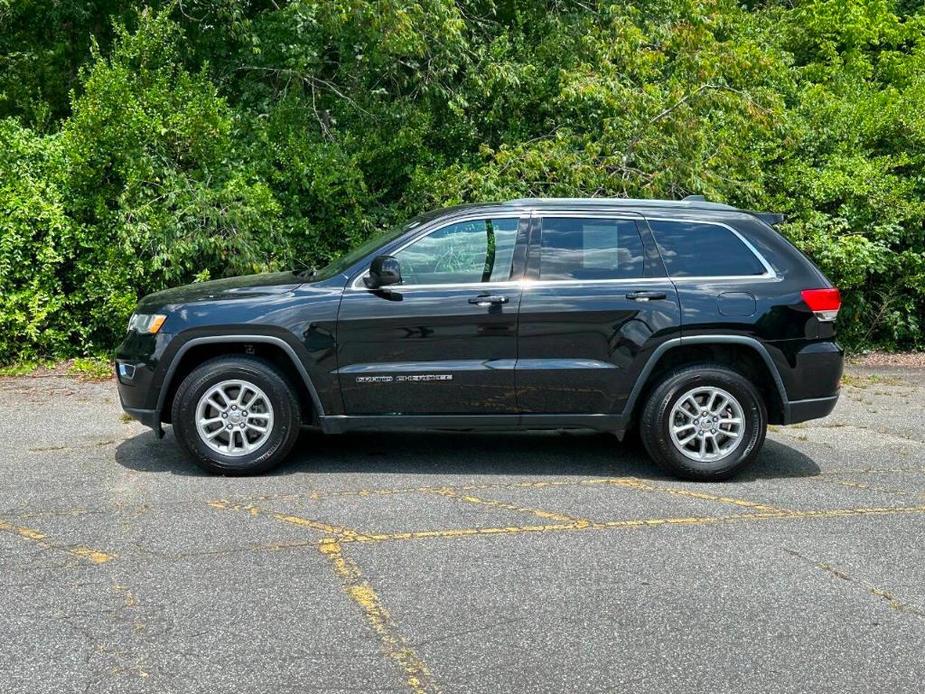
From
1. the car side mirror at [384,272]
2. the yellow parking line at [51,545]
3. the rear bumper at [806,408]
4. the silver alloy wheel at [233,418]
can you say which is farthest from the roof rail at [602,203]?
the yellow parking line at [51,545]

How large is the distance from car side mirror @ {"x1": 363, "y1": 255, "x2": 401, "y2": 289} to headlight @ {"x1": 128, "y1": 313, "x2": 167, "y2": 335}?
4.51 feet

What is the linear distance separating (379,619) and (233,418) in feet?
8.91

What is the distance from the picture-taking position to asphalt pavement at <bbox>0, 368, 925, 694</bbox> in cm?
421

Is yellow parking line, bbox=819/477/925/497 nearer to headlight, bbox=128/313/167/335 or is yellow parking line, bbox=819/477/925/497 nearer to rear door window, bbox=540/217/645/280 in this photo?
rear door window, bbox=540/217/645/280

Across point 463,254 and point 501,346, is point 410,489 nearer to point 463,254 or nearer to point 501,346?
point 501,346

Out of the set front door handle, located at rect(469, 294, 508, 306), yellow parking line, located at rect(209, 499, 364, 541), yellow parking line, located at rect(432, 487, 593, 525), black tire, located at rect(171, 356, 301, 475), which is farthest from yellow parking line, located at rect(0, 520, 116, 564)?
front door handle, located at rect(469, 294, 508, 306)

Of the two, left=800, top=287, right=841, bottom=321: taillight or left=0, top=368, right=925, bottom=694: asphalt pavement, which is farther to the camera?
left=800, top=287, right=841, bottom=321: taillight

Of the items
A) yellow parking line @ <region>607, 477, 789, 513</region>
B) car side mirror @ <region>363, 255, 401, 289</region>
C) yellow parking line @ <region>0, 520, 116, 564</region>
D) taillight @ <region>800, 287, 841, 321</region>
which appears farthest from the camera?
taillight @ <region>800, 287, 841, 321</region>

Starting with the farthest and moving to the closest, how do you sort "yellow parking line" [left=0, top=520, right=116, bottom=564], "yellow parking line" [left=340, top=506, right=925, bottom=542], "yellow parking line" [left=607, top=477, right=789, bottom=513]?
"yellow parking line" [left=607, top=477, right=789, bottom=513]
"yellow parking line" [left=340, top=506, right=925, bottom=542]
"yellow parking line" [left=0, top=520, right=116, bottom=564]

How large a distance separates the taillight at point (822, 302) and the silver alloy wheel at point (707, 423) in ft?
2.62

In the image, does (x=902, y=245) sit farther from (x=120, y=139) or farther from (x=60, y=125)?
(x=60, y=125)

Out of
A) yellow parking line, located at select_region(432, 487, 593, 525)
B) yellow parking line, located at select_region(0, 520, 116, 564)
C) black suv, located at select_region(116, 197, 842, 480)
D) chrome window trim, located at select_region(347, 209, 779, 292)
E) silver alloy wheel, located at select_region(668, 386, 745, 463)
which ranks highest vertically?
chrome window trim, located at select_region(347, 209, 779, 292)

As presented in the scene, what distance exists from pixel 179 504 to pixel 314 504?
785 mm

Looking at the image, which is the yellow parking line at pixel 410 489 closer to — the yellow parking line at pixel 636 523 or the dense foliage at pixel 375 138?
the yellow parking line at pixel 636 523
